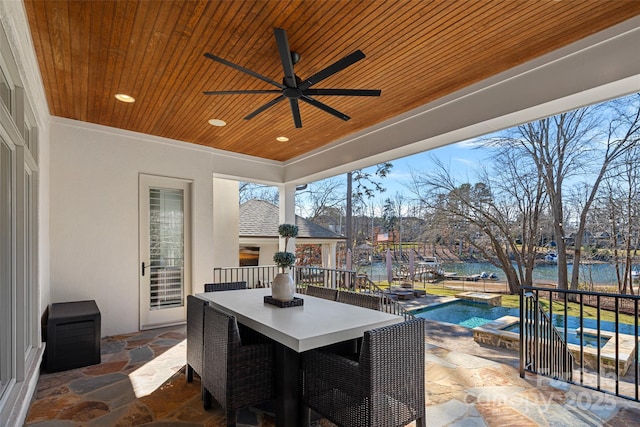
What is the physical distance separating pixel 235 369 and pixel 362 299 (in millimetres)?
1355

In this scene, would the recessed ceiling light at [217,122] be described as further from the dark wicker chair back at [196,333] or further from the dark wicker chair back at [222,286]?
the dark wicker chair back at [196,333]

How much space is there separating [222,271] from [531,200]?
892cm

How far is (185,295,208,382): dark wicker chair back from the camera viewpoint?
2.72 m

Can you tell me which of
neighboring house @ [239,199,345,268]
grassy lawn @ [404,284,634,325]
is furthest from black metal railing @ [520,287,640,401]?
neighboring house @ [239,199,345,268]

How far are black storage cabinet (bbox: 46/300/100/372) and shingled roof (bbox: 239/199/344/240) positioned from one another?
5109 millimetres

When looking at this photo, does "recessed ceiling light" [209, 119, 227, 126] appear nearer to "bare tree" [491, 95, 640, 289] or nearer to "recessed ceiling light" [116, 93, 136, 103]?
"recessed ceiling light" [116, 93, 136, 103]

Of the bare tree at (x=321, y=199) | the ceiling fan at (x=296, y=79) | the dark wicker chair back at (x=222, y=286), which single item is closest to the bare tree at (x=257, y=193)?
the bare tree at (x=321, y=199)

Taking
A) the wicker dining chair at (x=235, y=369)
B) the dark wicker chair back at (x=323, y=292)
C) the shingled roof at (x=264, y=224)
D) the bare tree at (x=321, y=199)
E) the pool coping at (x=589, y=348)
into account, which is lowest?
the pool coping at (x=589, y=348)

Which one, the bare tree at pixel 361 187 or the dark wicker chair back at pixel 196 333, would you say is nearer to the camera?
the dark wicker chair back at pixel 196 333

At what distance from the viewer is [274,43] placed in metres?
2.74

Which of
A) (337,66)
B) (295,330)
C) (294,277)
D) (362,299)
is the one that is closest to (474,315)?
(294,277)

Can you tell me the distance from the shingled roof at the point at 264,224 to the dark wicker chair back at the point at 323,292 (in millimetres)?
5349

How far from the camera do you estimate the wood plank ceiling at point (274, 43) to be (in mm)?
2324

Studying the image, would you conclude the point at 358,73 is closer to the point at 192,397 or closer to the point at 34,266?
the point at 192,397
